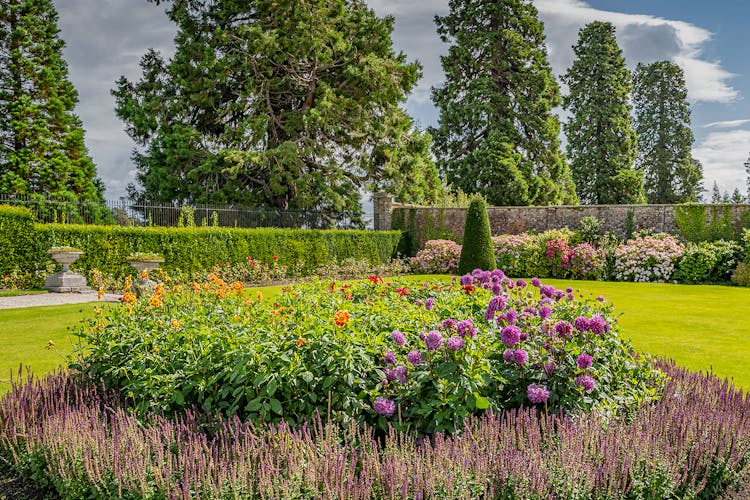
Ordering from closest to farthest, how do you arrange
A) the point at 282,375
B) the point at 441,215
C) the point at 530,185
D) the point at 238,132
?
the point at 282,375, the point at 238,132, the point at 441,215, the point at 530,185

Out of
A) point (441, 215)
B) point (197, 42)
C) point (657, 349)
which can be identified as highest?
point (197, 42)

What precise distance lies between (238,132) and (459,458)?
57.6 ft

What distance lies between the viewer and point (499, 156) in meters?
25.3

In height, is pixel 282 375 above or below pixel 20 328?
above

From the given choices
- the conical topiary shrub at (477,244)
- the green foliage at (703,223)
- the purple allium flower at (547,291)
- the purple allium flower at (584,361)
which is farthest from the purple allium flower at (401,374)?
the green foliage at (703,223)

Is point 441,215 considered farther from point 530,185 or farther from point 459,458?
point 459,458

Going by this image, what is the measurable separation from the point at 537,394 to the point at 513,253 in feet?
48.0

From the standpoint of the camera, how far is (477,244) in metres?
15.1

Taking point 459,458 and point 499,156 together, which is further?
point 499,156

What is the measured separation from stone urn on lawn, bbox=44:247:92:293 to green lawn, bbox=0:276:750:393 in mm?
2652

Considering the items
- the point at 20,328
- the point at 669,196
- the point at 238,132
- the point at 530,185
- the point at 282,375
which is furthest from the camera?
Answer: the point at 669,196

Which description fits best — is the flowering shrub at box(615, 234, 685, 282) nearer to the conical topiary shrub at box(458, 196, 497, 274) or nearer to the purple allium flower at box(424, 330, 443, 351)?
the conical topiary shrub at box(458, 196, 497, 274)

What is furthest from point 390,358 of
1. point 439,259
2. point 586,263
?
point 439,259

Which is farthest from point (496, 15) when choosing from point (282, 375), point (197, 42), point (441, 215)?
point (282, 375)
